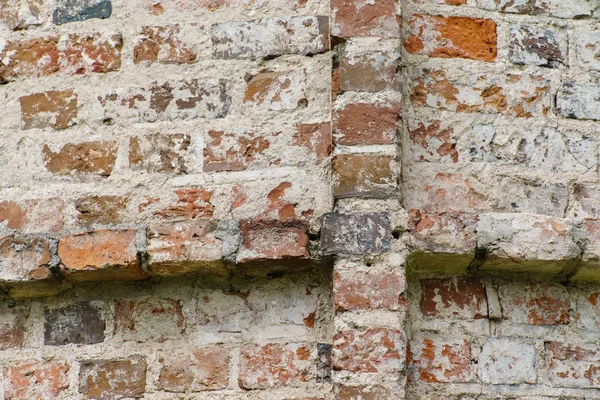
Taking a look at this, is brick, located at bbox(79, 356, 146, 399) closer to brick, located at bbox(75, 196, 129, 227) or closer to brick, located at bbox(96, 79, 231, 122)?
brick, located at bbox(75, 196, 129, 227)

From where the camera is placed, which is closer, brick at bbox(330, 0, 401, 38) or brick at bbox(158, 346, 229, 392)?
brick at bbox(158, 346, 229, 392)

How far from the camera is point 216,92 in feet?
8.25

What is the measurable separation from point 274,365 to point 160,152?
621mm

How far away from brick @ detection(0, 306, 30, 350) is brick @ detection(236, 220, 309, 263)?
0.60 metres

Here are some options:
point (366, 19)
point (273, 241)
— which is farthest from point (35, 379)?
point (366, 19)

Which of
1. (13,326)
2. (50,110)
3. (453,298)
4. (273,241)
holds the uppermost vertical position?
(50,110)

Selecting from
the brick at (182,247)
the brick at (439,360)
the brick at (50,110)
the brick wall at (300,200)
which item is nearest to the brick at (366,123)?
the brick wall at (300,200)

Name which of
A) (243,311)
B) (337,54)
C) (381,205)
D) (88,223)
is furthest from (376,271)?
(88,223)

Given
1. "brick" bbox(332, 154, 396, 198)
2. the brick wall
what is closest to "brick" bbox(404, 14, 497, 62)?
the brick wall

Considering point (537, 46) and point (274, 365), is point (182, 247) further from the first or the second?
point (537, 46)

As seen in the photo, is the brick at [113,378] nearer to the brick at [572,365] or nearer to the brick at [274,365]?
the brick at [274,365]

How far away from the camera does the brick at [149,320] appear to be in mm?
2375

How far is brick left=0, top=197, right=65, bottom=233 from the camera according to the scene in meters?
2.46

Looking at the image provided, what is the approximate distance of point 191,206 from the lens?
2.42 meters
